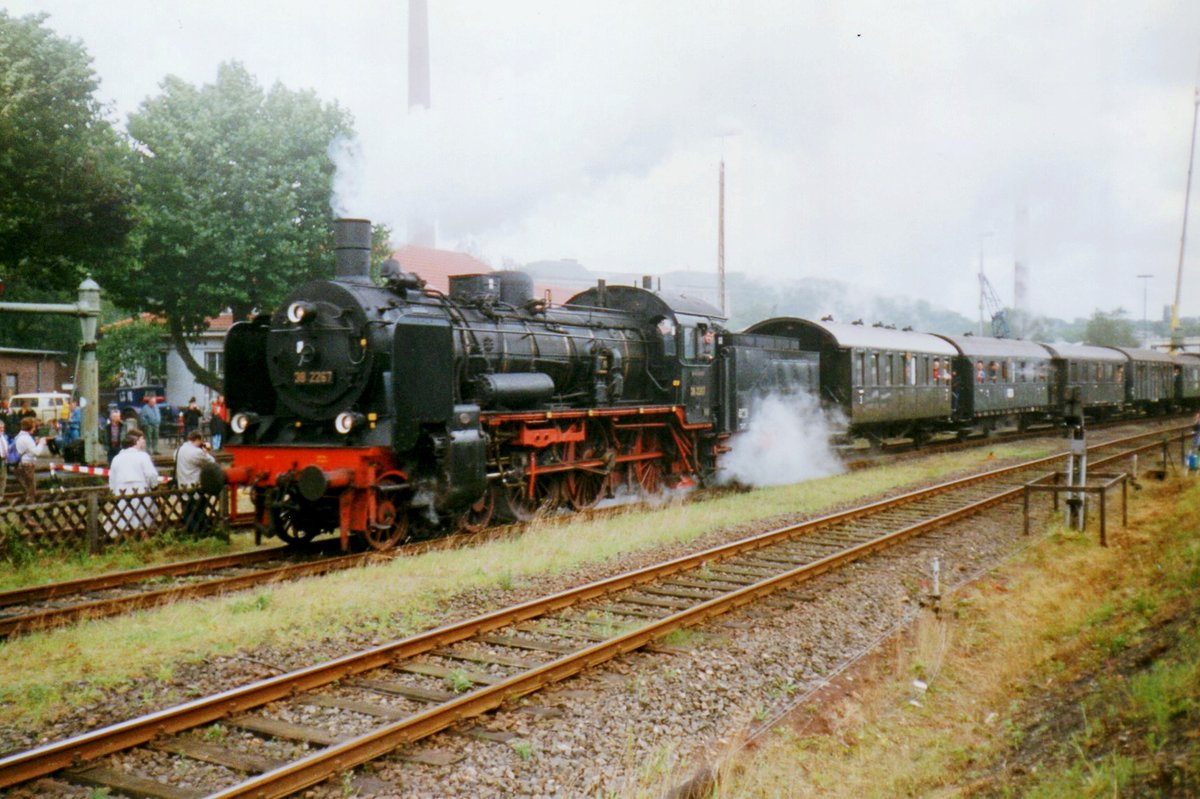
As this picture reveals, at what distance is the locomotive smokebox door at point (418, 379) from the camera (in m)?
10.5

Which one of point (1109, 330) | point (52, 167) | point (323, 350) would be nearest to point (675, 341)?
point (323, 350)

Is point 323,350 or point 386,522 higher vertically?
point 323,350

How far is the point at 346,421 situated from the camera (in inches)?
411

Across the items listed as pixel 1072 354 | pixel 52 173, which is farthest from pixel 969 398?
pixel 52 173

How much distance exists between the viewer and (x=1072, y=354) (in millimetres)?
32656

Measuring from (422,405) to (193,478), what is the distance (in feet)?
13.8

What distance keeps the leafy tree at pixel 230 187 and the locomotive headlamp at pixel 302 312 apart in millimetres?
13450

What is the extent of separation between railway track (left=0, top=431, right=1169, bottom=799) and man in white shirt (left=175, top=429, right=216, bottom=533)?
19.5ft

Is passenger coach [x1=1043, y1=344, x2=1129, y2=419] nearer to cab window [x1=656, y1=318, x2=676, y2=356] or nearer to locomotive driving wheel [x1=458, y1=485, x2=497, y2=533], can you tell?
cab window [x1=656, y1=318, x2=676, y2=356]

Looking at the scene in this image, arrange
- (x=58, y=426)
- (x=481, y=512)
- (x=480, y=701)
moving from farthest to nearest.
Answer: (x=58, y=426)
(x=481, y=512)
(x=480, y=701)

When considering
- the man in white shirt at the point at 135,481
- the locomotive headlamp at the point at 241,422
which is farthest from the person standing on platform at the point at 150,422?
the locomotive headlamp at the point at 241,422

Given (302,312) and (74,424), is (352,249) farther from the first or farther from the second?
(74,424)

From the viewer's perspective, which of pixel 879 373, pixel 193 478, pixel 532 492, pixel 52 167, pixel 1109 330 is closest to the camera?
pixel 193 478

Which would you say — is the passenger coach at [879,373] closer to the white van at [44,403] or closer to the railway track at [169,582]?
the railway track at [169,582]
